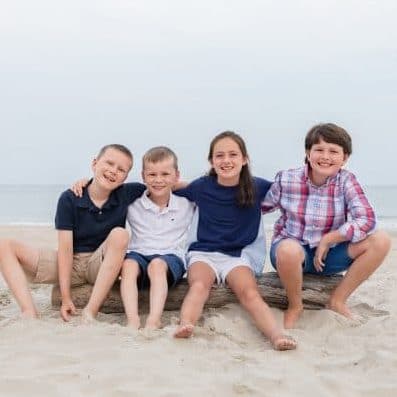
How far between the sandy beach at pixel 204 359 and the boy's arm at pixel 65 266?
13cm

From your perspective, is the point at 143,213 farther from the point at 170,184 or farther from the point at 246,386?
the point at 246,386

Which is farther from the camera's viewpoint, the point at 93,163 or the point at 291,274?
the point at 93,163

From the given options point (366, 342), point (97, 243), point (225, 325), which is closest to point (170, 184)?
point (97, 243)

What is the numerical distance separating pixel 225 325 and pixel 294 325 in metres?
0.50

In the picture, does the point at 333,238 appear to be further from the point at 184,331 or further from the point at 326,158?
the point at 184,331

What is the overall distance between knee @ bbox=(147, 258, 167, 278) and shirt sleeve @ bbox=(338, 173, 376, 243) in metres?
1.22

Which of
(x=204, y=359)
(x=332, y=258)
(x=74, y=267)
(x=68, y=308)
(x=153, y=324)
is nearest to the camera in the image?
(x=204, y=359)

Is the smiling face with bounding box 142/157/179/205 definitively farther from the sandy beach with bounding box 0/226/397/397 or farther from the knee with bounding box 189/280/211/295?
the sandy beach with bounding box 0/226/397/397

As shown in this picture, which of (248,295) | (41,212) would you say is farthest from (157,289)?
(41,212)

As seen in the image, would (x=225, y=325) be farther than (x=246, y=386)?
Yes

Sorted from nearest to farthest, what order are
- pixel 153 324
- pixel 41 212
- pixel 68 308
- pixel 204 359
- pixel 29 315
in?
pixel 204 359
pixel 153 324
pixel 29 315
pixel 68 308
pixel 41 212

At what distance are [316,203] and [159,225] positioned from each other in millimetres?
1142

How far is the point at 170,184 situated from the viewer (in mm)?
4160

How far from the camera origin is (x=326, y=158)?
12.8ft
